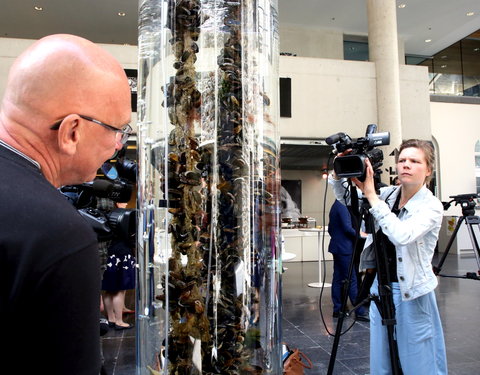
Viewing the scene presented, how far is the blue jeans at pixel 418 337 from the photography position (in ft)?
6.71

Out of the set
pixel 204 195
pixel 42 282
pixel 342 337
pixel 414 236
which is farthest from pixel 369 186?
pixel 342 337

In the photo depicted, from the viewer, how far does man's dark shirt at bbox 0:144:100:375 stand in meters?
0.59

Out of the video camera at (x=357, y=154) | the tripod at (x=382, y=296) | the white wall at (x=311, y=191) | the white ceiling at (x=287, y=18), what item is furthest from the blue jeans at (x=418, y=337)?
the white wall at (x=311, y=191)

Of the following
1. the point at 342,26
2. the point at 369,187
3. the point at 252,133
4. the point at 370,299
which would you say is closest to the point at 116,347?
the point at 370,299

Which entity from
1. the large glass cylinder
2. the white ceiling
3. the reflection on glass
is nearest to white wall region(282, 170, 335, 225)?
the reflection on glass

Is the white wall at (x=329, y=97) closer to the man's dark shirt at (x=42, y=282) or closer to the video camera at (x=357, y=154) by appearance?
the video camera at (x=357, y=154)

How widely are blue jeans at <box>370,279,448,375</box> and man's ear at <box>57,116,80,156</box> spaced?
1.93 m

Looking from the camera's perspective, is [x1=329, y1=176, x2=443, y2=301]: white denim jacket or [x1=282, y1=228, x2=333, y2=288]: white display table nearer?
[x1=329, y1=176, x2=443, y2=301]: white denim jacket

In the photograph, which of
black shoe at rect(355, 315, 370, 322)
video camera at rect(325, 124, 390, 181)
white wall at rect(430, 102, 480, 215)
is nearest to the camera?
video camera at rect(325, 124, 390, 181)

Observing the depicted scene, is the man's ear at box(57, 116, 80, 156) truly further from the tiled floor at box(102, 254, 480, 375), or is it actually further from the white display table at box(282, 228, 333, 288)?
the white display table at box(282, 228, 333, 288)

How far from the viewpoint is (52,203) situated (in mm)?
638

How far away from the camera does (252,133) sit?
4.34 ft

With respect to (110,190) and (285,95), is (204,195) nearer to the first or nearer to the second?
(110,190)

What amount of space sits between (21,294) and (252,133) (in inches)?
35.1
